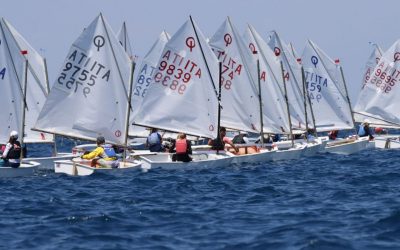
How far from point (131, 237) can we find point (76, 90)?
60.1ft

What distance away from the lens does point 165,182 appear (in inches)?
1211

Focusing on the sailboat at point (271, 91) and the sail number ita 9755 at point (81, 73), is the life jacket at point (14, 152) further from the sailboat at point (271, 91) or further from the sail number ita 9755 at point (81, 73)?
the sailboat at point (271, 91)

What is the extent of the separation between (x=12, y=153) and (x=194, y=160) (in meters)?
7.63

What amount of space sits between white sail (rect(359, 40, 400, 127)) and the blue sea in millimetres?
22491

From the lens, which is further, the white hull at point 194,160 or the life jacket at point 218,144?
the life jacket at point 218,144

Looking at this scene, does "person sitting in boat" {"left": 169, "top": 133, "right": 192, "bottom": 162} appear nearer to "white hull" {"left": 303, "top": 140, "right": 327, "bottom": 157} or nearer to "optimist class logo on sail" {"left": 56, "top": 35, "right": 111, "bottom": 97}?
"optimist class logo on sail" {"left": 56, "top": 35, "right": 111, "bottom": 97}

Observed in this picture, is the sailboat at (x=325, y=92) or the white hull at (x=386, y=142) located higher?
the sailboat at (x=325, y=92)

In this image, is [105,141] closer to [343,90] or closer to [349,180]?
[349,180]

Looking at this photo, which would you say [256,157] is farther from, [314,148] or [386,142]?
[386,142]

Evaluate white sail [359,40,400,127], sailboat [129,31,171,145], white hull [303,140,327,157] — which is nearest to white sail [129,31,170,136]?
sailboat [129,31,171,145]

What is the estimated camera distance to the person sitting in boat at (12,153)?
105 ft

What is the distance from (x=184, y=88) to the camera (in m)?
39.0

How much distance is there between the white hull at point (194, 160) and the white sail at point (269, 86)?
6841 mm

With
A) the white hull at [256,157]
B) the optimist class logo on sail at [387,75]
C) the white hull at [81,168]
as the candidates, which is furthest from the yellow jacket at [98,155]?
the optimist class logo on sail at [387,75]
